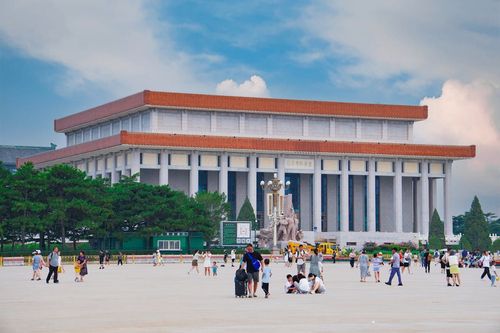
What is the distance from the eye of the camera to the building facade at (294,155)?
126m

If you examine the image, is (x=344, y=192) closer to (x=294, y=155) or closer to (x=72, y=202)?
(x=294, y=155)

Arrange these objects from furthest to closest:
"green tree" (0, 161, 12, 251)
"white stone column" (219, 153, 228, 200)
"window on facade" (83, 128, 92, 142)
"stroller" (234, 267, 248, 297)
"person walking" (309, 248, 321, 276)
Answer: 1. "window on facade" (83, 128, 92, 142)
2. "white stone column" (219, 153, 228, 200)
3. "green tree" (0, 161, 12, 251)
4. "person walking" (309, 248, 321, 276)
5. "stroller" (234, 267, 248, 297)

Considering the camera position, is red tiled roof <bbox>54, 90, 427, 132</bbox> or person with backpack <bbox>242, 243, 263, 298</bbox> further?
red tiled roof <bbox>54, 90, 427, 132</bbox>

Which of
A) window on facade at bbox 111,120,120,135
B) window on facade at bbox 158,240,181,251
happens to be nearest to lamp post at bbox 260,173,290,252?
window on facade at bbox 158,240,181,251

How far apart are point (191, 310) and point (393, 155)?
355ft

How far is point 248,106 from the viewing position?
13038 centimetres

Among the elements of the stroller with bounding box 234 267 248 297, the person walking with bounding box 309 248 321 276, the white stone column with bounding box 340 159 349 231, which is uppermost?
the white stone column with bounding box 340 159 349 231

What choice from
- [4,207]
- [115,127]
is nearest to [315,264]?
[4,207]

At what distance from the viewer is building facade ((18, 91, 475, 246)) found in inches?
4948

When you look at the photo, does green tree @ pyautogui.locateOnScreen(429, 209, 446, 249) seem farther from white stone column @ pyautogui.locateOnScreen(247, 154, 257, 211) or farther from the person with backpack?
the person with backpack

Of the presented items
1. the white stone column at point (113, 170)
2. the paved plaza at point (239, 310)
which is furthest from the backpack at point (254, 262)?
the white stone column at point (113, 170)

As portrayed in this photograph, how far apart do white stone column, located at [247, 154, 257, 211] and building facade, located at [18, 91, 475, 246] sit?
4.6 inches

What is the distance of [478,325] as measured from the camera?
2219 cm

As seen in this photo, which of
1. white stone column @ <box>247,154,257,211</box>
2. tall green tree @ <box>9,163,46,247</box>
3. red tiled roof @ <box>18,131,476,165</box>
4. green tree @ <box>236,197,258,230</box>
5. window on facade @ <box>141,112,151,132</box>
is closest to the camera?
tall green tree @ <box>9,163,46,247</box>
